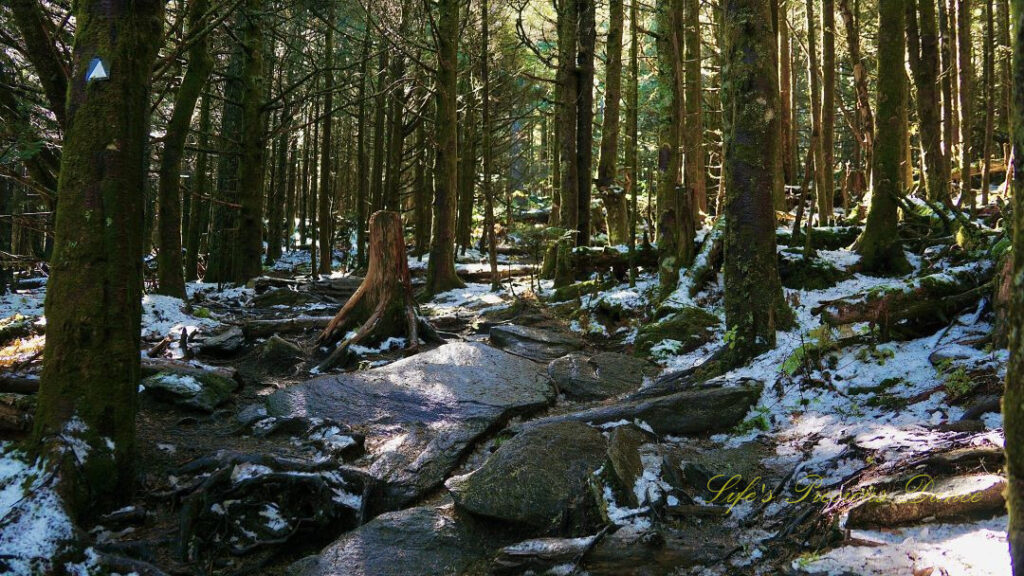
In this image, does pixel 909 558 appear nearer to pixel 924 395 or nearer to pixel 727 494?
pixel 727 494

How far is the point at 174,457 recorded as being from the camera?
4.82 meters

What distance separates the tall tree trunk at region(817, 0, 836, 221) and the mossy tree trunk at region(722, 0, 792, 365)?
833cm

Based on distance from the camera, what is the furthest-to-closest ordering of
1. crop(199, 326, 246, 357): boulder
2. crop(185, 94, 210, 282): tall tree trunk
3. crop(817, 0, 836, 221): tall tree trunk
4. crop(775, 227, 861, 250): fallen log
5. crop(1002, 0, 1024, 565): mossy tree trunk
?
crop(185, 94, 210, 282): tall tree trunk
crop(817, 0, 836, 221): tall tree trunk
crop(775, 227, 861, 250): fallen log
crop(199, 326, 246, 357): boulder
crop(1002, 0, 1024, 565): mossy tree trunk

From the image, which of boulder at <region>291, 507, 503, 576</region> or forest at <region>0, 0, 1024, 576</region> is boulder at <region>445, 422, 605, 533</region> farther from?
boulder at <region>291, 507, 503, 576</region>

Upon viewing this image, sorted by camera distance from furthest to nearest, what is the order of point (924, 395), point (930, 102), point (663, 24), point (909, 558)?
point (663, 24) < point (930, 102) < point (924, 395) < point (909, 558)

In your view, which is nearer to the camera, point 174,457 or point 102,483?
point 102,483

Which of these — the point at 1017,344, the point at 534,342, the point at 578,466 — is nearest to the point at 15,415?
the point at 578,466

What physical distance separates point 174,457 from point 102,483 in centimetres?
103

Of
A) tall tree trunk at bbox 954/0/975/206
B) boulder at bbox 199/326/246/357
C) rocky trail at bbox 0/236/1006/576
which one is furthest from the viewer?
tall tree trunk at bbox 954/0/975/206

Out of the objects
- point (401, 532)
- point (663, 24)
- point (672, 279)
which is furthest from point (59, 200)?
point (663, 24)

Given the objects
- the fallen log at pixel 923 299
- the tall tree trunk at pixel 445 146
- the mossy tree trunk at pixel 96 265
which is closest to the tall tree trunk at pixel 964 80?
the fallen log at pixel 923 299

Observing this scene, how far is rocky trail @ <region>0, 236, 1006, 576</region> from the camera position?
3328 millimetres

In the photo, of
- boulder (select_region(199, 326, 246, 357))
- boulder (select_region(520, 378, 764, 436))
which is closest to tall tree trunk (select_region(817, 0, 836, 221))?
boulder (select_region(520, 378, 764, 436))

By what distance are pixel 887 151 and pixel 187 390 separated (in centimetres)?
938
